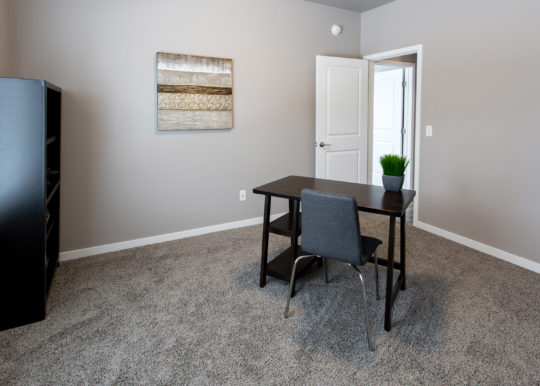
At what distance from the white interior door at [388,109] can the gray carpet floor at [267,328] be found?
2.68 meters

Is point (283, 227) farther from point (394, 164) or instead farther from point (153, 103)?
point (153, 103)

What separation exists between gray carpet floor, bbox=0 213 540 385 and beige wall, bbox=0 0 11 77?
5.25 ft

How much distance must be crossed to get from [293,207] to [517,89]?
6.86 ft

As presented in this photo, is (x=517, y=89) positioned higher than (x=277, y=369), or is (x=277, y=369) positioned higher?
(x=517, y=89)

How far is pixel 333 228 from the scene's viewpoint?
1.92m

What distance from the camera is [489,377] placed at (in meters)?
1.70

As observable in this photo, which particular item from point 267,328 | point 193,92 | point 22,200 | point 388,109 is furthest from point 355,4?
point 22,200

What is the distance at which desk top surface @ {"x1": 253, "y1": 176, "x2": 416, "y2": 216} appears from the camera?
1983mm

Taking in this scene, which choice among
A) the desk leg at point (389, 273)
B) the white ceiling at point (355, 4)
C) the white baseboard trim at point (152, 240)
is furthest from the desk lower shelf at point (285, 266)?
the white ceiling at point (355, 4)

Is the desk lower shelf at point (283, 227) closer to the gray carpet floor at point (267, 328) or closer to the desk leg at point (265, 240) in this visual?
the desk leg at point (265, 240)

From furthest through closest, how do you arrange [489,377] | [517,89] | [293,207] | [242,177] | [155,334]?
1. [242,177]
2. [517,89]
3. [293,207]
4. [155,334]
5. [489,377]

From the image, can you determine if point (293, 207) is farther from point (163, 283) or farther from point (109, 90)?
point (109, 90)

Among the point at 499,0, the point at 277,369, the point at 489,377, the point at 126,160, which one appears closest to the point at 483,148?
the point at 499,0

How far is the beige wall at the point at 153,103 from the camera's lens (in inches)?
117
